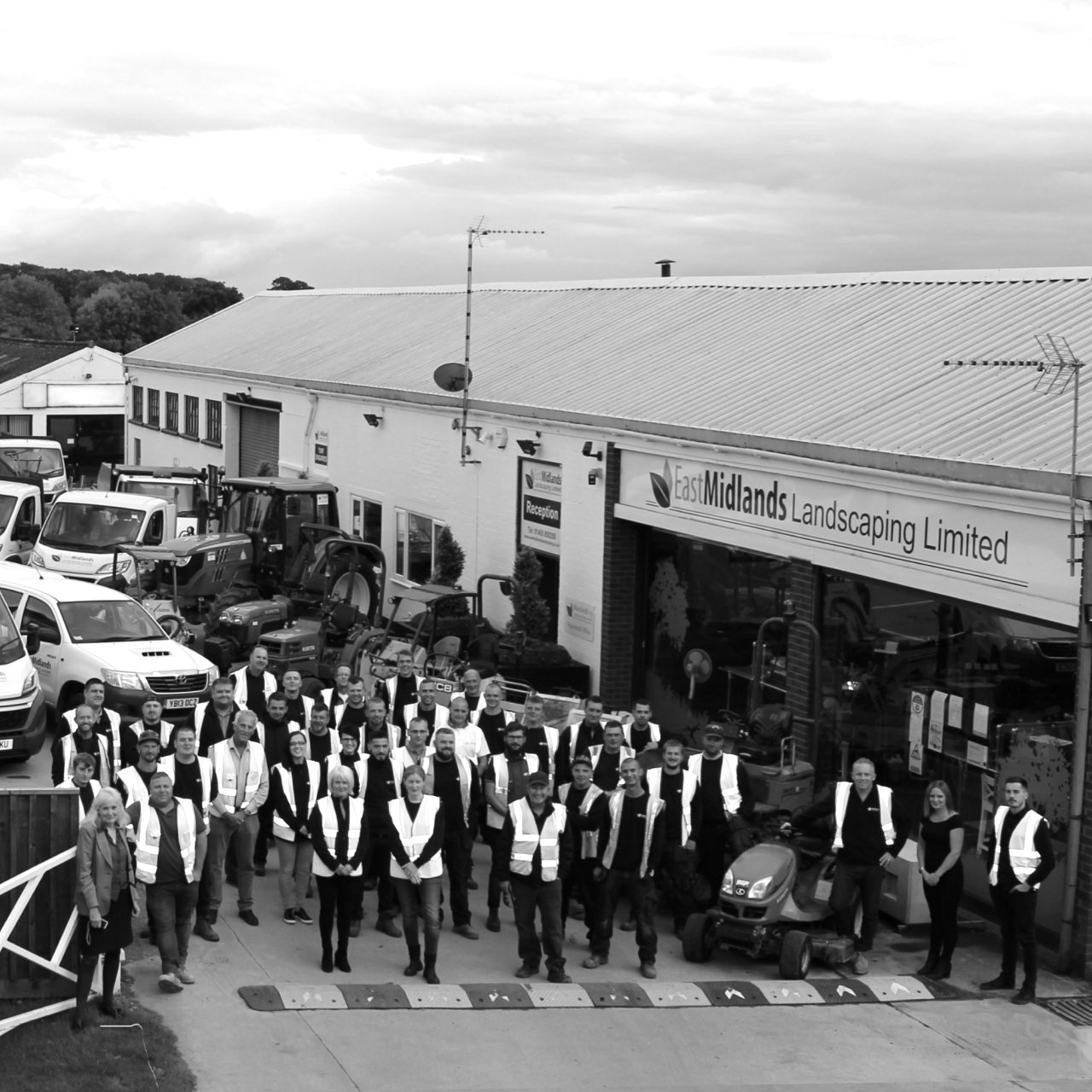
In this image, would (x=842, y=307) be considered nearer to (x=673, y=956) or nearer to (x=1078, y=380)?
(x=1078, y=380)

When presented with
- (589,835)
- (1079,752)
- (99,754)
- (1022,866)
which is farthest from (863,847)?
(99,754)

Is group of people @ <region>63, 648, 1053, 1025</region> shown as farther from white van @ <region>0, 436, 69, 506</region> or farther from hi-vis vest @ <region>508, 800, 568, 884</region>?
white van @ <region>0, 436, 69, 506</region>

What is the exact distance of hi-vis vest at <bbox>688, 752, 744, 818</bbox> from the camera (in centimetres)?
1251

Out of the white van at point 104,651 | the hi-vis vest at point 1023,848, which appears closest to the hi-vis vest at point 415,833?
the hi-vis vest at point 1023,848

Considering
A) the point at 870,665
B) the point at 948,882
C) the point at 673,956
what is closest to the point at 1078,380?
the point at 870,665

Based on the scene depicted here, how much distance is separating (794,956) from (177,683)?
366 inches

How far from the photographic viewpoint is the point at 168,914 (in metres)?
10.9

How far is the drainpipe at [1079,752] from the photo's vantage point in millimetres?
11797

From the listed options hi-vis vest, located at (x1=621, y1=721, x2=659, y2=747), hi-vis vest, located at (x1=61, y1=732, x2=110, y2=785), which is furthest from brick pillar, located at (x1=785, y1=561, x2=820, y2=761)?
hi-vis vest, located at (x1=61, y1=732, x2=110, y2=785)

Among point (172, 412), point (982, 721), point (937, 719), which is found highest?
point (172, 412)

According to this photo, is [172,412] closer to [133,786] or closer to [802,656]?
[802,656]

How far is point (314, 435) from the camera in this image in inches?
1240

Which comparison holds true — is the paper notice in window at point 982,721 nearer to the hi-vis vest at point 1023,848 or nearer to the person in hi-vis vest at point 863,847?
the person in hi-vis vest at point 863,847

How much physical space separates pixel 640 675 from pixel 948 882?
854 centimetres
